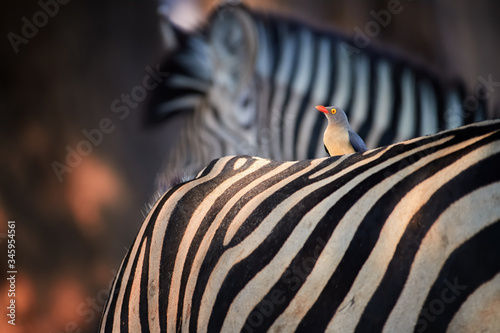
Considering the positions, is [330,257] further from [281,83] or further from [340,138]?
[281,83]

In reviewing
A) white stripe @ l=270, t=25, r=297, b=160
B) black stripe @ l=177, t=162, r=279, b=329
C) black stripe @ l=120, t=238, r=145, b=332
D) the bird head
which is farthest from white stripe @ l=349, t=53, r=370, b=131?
black stripe @ l=120, t=238, r=145, b=332

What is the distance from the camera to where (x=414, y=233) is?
2.44 ft

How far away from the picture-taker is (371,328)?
2.35 ft

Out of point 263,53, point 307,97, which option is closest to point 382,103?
point 307,97

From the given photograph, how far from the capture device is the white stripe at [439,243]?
0.70 meters

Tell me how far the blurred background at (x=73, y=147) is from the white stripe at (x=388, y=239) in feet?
5.47

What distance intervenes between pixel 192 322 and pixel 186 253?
0.47ft

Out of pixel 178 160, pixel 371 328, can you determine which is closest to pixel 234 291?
pixel 371 328

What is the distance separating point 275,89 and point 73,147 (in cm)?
102

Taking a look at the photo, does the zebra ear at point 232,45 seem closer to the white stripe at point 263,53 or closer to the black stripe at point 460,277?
the white stripe at point 263,53

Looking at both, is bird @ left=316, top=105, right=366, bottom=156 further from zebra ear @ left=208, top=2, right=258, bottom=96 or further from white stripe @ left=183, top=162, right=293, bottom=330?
zebra ear @ left=208, top=2, right=258, bottom=96

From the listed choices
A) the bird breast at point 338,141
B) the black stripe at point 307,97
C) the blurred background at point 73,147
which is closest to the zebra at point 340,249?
the bird breast at point 338,141

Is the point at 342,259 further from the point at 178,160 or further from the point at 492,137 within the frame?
the point at 178,160

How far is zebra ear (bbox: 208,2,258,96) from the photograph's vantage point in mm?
2281
